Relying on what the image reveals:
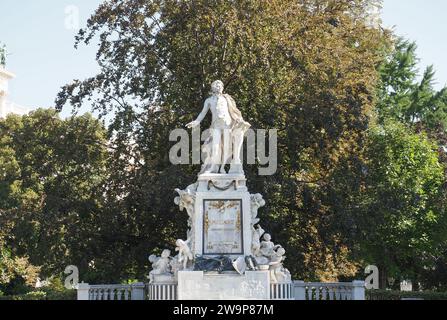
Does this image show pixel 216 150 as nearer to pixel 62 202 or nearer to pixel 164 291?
pixel 164 291

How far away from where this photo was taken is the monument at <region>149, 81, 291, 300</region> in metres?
19.6

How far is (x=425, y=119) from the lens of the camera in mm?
41188

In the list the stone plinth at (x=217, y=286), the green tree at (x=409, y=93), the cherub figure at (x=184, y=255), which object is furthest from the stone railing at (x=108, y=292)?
the green tree at (x=409, y=93)

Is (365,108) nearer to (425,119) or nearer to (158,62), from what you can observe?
(158,62)

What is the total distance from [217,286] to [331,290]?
385cm

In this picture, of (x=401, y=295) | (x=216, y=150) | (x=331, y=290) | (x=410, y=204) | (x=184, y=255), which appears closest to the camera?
(x=184, y=255)


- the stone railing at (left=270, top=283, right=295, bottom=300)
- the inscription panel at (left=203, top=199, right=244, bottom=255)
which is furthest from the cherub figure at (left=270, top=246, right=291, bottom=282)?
the inscription panel at (left=203, top=199, right=244, bottom=255)

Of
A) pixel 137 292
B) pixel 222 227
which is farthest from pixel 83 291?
pixel 222 227

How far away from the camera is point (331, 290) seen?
2209 cm

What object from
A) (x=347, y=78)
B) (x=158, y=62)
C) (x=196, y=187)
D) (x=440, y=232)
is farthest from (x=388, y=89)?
(x=196, y=187)

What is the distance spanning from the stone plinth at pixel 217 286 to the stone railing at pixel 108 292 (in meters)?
3.05

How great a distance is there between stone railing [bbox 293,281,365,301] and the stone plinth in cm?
257

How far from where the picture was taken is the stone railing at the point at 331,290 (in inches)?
850

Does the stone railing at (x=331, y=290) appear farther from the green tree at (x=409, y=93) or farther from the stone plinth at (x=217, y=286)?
the green tree at (x=409, y=93)
